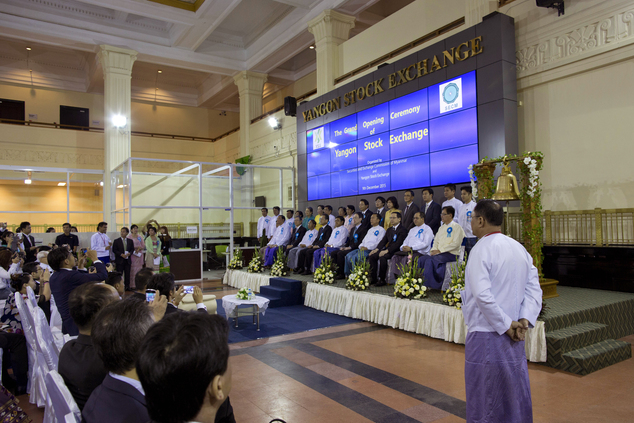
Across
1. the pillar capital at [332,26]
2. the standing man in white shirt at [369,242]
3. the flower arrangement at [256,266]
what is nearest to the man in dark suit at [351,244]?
the standing man in white shirt at [369,242]

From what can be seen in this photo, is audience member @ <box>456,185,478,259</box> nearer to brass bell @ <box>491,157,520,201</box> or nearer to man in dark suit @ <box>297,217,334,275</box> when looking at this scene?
brass bell @ <box>491,157,520,201</box>

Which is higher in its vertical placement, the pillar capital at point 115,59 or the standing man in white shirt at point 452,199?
the pillar capital at point 115,59

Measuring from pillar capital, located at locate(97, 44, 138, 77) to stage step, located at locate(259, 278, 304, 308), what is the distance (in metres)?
9.25

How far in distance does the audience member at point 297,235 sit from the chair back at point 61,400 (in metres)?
8.06

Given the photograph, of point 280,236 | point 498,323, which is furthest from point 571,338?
point 280,236

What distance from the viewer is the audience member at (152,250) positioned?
980 cm

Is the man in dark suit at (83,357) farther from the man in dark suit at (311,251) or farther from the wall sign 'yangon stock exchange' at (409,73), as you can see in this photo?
the wall sign 'yangon stock exchange' at (409,73)

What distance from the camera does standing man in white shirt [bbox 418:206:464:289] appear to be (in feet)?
20.5

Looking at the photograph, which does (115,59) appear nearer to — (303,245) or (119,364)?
(303,245)

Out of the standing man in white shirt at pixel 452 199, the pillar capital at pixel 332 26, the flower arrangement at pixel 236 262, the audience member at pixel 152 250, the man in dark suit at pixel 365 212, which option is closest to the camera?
the standing man in white shirt at pixel 452 199

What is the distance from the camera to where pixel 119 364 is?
1.52 metres

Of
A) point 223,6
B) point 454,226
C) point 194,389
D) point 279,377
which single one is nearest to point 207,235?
point 223,6

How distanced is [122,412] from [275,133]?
12.7m

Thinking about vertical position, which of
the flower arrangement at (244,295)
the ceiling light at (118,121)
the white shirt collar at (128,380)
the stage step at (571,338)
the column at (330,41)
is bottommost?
the stage step at (571,338)
